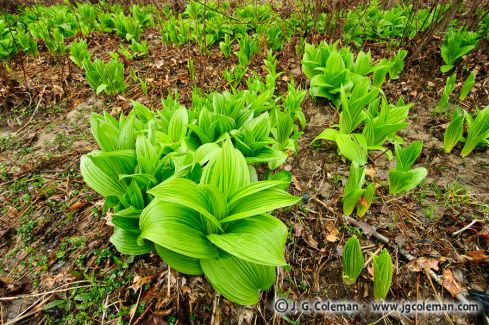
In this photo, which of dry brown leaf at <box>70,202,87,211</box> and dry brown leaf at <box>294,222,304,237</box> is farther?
dry brown leaf at <box>70,202,87,211</box>

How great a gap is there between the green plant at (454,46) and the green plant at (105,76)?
4.57m

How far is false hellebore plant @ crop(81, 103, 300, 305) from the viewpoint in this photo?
1356 millimetres

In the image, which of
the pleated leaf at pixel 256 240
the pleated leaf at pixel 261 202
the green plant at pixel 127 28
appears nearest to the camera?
the pleated leaf at pixel 256 240

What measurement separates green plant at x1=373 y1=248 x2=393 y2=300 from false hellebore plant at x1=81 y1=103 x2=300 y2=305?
583mm

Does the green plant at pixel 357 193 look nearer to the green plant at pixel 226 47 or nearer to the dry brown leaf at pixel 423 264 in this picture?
the dry brown leaf at pixel 423 264

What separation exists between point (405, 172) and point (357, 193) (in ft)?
1.43

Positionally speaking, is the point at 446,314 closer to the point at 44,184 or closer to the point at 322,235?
the point at 322,235

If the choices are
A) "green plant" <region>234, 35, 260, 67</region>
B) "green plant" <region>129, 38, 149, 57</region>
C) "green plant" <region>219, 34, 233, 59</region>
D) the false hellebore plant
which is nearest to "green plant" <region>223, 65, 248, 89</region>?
"green plant" <region>234, 35, 260, 67</region>

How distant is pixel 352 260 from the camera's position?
66.6 inches

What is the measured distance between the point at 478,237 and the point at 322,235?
1.09 metres

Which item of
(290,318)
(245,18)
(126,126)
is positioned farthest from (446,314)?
(245,18)

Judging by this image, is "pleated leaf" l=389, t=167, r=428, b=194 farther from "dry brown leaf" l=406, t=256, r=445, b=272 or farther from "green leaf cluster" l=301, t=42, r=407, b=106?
"green leaf cluster" l=301, t=42, r=407, b=106

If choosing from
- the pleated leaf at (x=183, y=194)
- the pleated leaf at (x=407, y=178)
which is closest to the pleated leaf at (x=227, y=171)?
the pleated leaf at (x=183, y=194)

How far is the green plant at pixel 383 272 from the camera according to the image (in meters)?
1.54
